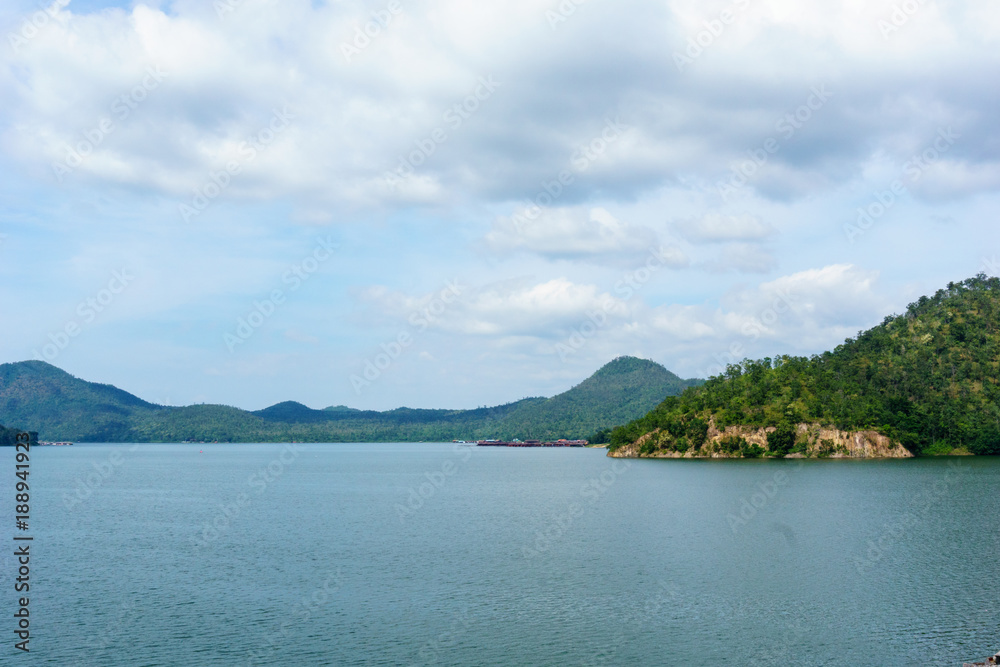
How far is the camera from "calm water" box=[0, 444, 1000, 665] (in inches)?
1174

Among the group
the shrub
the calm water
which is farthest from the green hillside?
the calm water

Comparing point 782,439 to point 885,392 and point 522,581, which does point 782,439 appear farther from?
point 522,581

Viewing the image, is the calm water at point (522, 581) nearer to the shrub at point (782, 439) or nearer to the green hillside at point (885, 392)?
the shrub at point (782, 439)

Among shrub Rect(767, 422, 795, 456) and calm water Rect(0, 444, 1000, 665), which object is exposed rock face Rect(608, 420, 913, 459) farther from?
calm water Rect(0, 444, 1000, 665)

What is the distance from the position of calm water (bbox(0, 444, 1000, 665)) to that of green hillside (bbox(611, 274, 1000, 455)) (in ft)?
267

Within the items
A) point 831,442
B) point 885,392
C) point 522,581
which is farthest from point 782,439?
point 522,581

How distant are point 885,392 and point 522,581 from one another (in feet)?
508

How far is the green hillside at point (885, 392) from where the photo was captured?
157 m

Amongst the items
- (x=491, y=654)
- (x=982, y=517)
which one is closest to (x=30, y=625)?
(x=491, y=654)

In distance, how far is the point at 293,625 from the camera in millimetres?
32969

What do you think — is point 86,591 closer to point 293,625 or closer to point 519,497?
point 293,625

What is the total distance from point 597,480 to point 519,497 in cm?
2871

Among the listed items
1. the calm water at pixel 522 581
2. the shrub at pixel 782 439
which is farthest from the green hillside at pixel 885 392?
the calm water at pixel 522 581

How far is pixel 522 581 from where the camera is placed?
4088 centimetres
